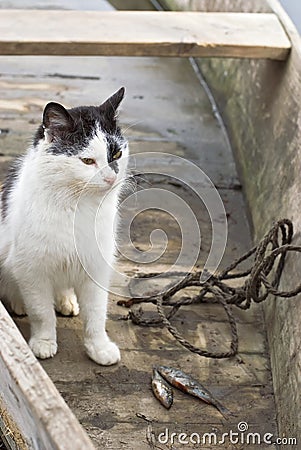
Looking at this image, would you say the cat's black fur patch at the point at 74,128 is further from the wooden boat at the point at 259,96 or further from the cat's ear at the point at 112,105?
the wooden boat at the point at 259,96

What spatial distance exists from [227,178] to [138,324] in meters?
0.96

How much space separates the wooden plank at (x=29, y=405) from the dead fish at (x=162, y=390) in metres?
0.57

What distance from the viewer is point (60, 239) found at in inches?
82.5

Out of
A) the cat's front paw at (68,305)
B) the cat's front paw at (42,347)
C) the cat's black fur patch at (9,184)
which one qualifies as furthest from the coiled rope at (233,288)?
the cat's black fur patch at (9,184)

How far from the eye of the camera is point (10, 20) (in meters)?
2.86

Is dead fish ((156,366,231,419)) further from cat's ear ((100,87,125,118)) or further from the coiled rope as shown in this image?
cat's ear ((100,87,125,118))

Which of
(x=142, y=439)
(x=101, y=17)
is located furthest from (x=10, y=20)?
(x=142, y=439)

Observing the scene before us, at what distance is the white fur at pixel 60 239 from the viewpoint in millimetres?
1984

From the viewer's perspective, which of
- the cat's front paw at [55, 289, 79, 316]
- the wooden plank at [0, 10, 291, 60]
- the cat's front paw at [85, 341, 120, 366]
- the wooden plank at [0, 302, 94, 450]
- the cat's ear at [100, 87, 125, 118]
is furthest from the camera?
the wooden plank at [0, 10, 291, 60]

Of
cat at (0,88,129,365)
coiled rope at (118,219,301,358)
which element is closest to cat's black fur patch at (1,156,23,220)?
cat at (0,88,129,365)

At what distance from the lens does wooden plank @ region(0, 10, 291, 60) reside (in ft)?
8.99

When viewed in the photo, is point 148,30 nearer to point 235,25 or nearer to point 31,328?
point 235,25

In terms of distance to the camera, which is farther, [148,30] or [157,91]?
[157,91]

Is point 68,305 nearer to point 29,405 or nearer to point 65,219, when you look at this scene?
point 65,219
